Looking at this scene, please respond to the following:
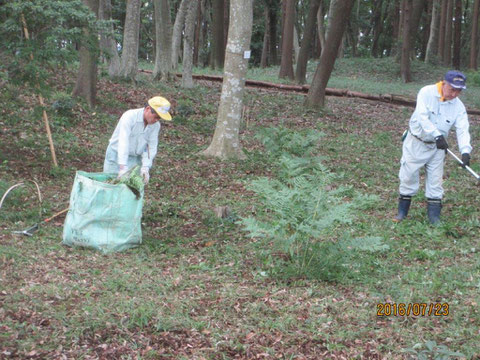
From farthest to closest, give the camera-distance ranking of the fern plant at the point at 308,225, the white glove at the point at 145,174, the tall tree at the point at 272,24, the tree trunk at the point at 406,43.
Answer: the tall tree at the point at 272,24, the tree trunk at the point at 406,43, the white glove at the point at 145,174, the fern plant at the point at 308,225

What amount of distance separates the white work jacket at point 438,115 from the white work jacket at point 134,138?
3427 millimetres

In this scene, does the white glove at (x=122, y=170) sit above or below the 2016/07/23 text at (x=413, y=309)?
above

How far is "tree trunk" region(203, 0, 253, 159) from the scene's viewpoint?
1102 cm

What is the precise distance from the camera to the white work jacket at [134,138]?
6.83 meters

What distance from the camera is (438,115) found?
7.72m

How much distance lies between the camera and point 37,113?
370 inches

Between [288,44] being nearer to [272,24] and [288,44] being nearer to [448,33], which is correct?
[272,24]

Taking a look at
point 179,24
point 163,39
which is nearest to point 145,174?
point 163,39

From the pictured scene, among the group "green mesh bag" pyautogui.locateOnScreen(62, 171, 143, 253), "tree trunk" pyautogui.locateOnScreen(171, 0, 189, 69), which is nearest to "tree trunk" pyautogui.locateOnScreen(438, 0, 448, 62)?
"tree trunk" pyautogui.locateOnScreen(171, 0, 189, 69)

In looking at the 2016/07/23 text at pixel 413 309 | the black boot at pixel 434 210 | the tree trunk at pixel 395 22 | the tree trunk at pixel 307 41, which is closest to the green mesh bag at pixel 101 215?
the 2016/07/23 text at pixel 413 309

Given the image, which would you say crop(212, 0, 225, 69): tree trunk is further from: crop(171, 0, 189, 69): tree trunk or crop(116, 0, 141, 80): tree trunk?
crop(116, 0, 141, 80): tree trunk

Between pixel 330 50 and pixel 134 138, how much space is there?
34.5 ft

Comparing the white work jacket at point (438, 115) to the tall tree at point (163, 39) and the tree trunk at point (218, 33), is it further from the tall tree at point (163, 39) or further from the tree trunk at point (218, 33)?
the tree trunk at point (218, 33)

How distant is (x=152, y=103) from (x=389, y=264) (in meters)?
3.22
